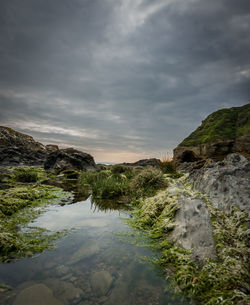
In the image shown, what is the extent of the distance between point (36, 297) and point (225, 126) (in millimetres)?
39165

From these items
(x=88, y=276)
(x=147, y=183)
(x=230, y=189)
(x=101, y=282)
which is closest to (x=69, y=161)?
(x=147, y=183)

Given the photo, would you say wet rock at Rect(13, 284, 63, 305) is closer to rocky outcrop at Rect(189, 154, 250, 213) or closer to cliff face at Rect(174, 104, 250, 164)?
rocky outcrop at Rect(189, 154, 250, 213)

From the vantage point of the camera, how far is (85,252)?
2.56 m

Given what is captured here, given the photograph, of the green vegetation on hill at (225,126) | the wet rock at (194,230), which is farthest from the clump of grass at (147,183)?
the green vegetation on hill at (225,126)

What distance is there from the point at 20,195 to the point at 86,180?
751cm

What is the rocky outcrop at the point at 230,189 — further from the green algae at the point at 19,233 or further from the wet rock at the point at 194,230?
the green algae at the point at 19,233

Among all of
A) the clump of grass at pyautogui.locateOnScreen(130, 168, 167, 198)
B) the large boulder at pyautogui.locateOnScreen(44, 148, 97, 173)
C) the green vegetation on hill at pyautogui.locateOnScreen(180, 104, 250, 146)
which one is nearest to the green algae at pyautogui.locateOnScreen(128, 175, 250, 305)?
the clump of grass at pyautogui.locateOnScreen(130, 168, 167, 198)

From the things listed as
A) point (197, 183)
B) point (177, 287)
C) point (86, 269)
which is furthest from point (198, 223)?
Answer: point (197, 183)

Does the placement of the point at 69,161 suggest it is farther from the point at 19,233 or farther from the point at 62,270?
the point at 62,270

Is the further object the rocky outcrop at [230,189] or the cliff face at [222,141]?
the cliff face at [222,141]

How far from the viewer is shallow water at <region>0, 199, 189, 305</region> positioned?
1672 mm

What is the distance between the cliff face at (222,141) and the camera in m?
27.7

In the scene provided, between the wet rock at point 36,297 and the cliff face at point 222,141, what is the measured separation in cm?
2809

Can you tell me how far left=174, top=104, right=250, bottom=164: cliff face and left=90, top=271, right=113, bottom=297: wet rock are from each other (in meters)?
27.5
